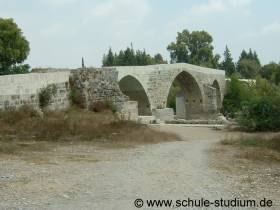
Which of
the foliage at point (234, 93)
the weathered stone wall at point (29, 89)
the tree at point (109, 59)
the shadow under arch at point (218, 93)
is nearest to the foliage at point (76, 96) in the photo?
the weathered stone wall at point (29, 89)

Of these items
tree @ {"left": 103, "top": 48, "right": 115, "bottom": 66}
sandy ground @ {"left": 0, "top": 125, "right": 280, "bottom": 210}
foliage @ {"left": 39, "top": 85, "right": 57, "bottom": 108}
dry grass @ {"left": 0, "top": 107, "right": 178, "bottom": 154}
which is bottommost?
sandy ground @ {"left": 0, "top": 125, "right": 280, "bottom": 210}

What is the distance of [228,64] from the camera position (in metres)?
65.3

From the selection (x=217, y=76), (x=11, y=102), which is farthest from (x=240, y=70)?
(x=11, y=102)

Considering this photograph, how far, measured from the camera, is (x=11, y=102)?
1333 cm

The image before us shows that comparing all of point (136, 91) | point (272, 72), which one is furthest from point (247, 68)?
point (136, 91)

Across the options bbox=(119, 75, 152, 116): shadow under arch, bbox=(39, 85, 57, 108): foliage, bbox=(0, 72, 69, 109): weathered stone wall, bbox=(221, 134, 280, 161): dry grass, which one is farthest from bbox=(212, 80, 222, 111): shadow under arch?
bbox=(221, 134, 280, 161): dry grass

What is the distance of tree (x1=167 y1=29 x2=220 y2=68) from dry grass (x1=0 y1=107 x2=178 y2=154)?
46893 millimetres

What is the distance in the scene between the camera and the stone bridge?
81.4 ft

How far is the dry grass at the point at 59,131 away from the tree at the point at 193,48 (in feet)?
154

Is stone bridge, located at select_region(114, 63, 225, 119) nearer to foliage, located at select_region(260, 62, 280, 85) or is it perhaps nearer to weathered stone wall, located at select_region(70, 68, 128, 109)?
weathered stone wall, located at select_region(70, 68, 128, 109)

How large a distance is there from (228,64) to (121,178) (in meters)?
60.2

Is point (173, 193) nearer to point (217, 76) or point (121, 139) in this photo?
point (121, 139)

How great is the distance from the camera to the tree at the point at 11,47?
27.2 metres

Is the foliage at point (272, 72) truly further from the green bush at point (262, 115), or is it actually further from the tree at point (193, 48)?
the green bush at point (262, 115)
